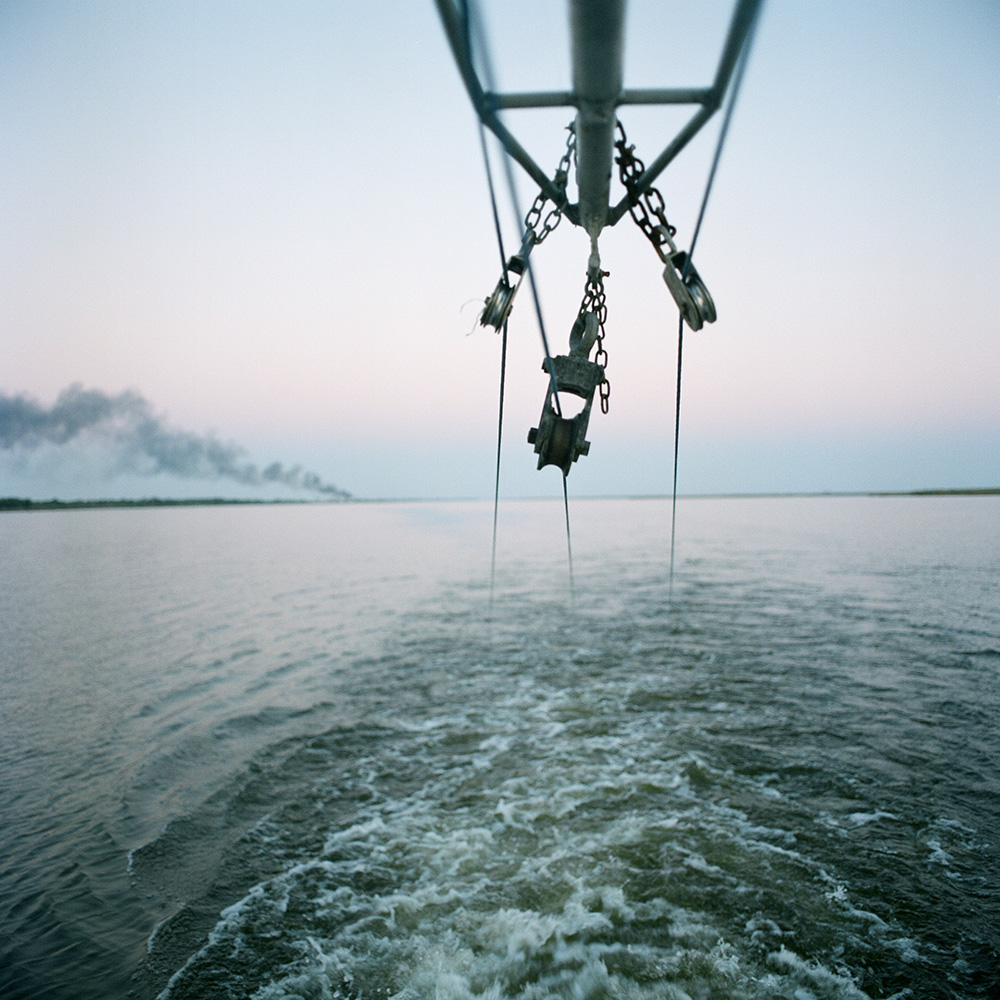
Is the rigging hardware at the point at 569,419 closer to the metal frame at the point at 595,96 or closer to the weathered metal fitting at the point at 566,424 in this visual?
the weathered metal fitting at the point at 566,424

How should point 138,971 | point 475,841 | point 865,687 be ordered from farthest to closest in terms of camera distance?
point 865,687, point 475,841, point 138,971

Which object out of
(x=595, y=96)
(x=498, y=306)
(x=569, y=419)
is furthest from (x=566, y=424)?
(x=595, y=96)

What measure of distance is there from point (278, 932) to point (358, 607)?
17817mm

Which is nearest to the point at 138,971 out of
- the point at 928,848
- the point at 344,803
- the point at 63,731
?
the point at 344,803

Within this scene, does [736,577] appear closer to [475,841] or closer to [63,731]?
[475,841]

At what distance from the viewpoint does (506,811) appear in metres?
8.03

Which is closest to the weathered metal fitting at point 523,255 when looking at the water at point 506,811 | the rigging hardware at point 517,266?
the rigging hardware at point 517,266

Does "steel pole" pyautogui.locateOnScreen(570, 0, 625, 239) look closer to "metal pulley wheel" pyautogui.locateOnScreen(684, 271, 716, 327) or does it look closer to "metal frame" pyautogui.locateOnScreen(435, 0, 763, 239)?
"metal frame" pyautogui.locateOnScreen(435, 0, 763, 239)

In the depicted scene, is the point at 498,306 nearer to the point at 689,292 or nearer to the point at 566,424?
the point at 566,424

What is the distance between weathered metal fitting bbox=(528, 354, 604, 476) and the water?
15.8 ft

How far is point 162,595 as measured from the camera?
85.2 ft

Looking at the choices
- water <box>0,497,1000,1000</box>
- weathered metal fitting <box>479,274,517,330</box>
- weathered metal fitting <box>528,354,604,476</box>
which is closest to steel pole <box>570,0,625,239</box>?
weathered metal fitting <box>479,274,517,330</box>

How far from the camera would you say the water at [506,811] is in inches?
212

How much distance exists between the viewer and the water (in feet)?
17.7
